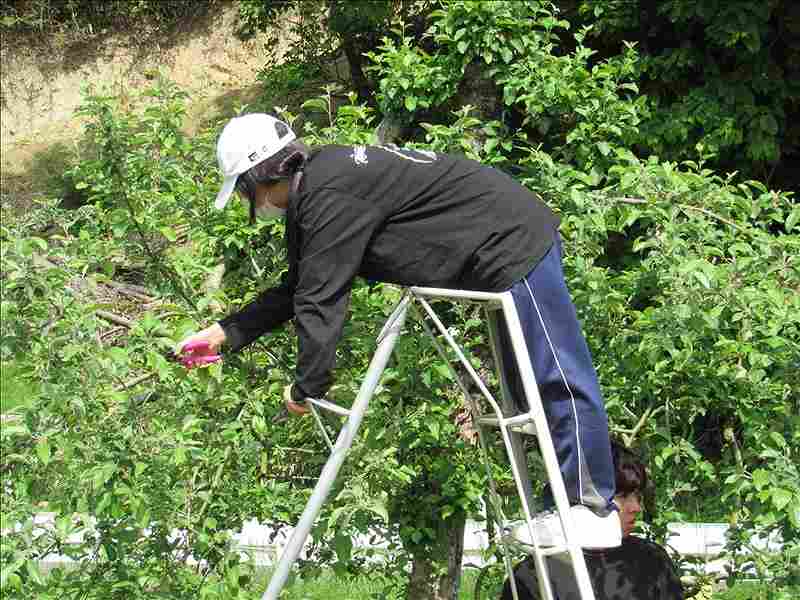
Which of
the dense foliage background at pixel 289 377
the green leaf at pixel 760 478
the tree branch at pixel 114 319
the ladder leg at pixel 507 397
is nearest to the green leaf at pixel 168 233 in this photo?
the dense foliage background at pixel 289 377

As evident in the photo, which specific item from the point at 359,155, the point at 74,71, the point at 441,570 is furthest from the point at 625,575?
the point at 74,71

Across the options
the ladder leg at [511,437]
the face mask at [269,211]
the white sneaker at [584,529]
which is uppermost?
the face mask at [269,211]

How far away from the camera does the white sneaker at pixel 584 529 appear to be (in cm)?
307

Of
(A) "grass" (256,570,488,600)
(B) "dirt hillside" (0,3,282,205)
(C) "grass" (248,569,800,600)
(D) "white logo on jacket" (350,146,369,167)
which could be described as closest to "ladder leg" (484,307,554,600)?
(D) "white logo on jacket" (350,146,369,167)

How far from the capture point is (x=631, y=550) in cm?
354

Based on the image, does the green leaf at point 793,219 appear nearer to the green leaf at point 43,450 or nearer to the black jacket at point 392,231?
the black jacket at point 392,231

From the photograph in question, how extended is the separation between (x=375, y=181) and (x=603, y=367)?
1.30 meters

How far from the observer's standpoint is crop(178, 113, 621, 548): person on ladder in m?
3.02

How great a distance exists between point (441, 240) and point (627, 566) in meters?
1.17

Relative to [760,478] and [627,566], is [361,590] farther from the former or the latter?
[760,478]

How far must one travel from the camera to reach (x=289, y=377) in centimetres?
371

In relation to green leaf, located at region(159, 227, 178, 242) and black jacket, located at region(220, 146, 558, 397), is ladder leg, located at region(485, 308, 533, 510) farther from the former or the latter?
green leaf, located at region(159, 227, 178, 242)

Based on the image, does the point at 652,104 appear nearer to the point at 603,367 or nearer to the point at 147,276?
the point at 603,367

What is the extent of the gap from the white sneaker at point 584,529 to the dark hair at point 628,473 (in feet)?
1.08
